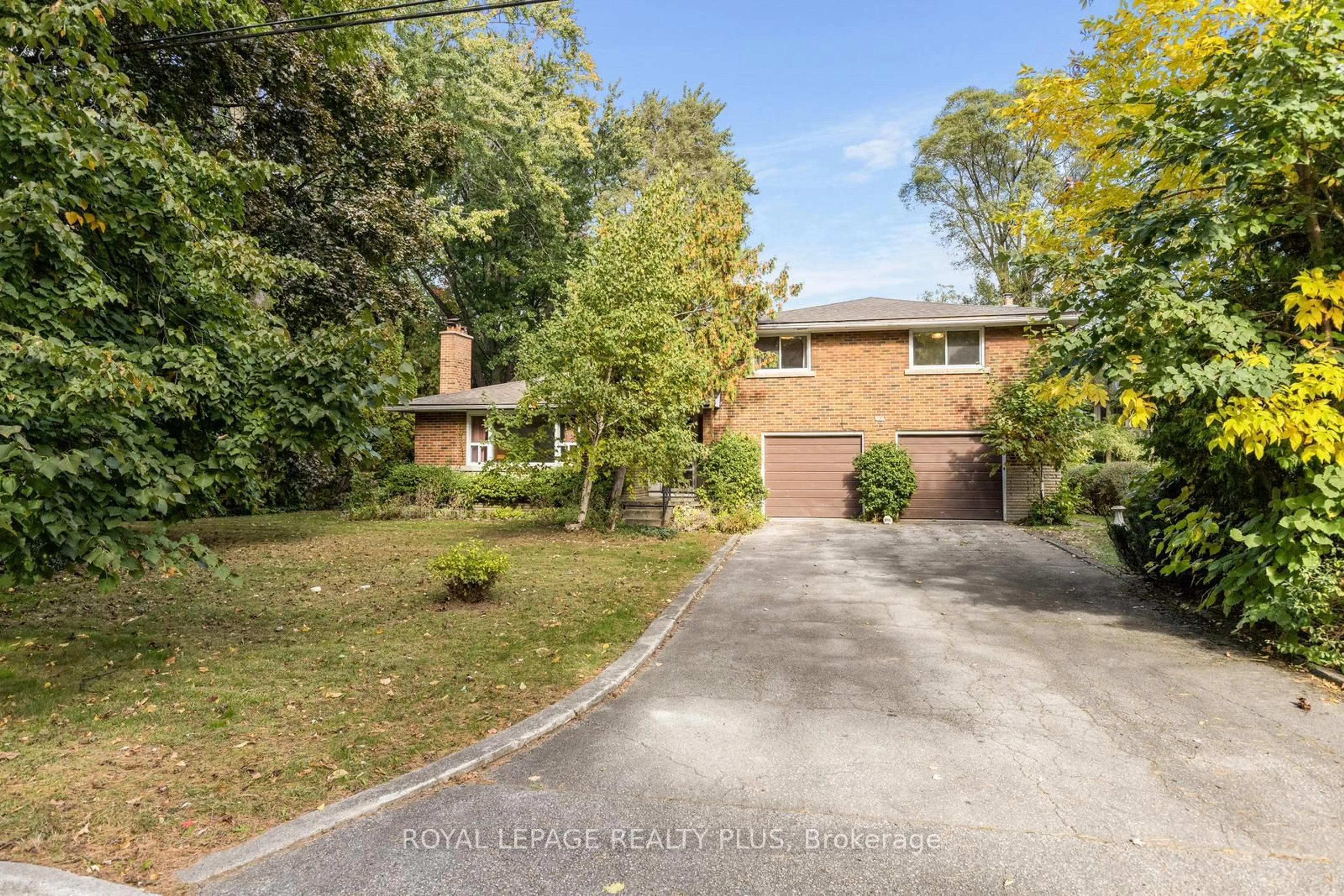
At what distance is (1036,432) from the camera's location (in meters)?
15.5

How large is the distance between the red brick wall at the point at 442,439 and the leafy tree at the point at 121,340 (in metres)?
14.0

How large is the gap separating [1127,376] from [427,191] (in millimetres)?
25244

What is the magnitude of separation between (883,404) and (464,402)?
11691 millimetres

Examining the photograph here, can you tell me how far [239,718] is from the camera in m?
4.37

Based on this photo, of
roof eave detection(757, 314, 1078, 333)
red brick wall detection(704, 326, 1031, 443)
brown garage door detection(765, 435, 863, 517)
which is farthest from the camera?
brown garage door detection(765, 435, 863, 517)

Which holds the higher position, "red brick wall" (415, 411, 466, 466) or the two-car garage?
"red brick wall" (415, 411, 466, 466)

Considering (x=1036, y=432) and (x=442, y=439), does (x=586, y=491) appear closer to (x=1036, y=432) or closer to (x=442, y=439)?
(x=442, y=439)

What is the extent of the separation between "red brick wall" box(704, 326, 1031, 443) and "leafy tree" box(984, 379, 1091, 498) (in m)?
0.84

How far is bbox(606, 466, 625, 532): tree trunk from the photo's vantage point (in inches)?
556

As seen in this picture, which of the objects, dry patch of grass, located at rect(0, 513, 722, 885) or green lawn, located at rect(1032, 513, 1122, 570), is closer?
dry patch of grass, located at rect(0, 513, 722, 885)

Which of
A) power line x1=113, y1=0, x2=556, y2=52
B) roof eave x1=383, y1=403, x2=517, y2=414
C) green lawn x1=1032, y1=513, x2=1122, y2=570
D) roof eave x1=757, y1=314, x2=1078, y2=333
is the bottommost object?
green lawn x1=1032, y1=513, x2=1122, y2=570

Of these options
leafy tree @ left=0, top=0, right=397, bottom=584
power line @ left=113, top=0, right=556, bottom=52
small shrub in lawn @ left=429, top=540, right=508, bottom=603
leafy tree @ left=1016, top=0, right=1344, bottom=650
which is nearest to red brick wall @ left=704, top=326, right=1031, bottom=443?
leafy tree @ left=1016, top=0, right=1344, bottom=650

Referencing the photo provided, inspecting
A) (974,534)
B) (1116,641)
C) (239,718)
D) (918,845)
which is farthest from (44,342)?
(974,534)

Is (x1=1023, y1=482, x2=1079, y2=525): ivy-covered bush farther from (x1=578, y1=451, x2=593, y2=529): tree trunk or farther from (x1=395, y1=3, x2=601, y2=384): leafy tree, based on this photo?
(x1=395, y1=3, x2=601, y2=384): leafy tree
